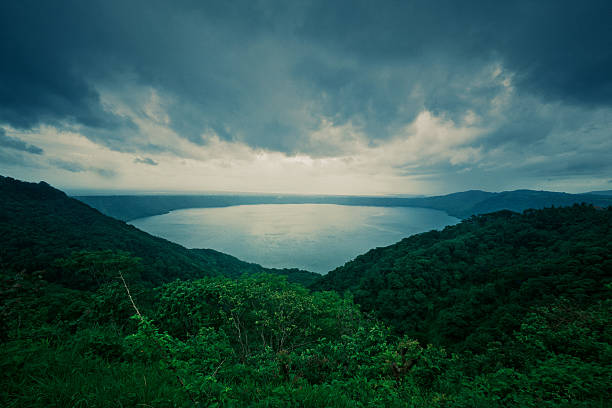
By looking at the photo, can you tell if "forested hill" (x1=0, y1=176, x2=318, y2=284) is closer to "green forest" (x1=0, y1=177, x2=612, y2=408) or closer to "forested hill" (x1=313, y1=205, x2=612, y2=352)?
"forested hill" (x1=313, y1=205, x2=612, y2=352)

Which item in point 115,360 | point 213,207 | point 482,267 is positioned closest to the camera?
point 115,360

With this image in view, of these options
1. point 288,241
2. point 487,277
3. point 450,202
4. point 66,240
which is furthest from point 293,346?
point 450,202

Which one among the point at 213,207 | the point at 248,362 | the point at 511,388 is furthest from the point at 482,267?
the point at 213,207

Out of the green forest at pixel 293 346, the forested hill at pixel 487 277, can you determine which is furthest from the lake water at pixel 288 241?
the green forest at pixel 293 346

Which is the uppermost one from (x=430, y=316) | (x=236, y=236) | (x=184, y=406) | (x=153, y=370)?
(x=184, y=406)

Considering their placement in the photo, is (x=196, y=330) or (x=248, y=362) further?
(x=196, y=330)

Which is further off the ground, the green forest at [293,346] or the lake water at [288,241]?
the green forest at [293,346]

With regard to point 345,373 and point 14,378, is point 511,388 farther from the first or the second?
point 14,378

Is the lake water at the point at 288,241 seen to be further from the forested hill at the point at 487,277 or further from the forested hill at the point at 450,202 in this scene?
the forested hill at the point at 450,202
